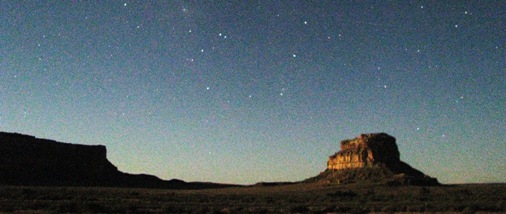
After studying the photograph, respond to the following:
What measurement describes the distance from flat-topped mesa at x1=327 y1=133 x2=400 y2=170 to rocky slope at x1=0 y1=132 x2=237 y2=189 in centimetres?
4591

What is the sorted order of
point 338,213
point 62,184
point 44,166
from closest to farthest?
point 338,213 → point 62,184 → point 44,166

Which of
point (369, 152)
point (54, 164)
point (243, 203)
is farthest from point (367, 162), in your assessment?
point (243, 203)

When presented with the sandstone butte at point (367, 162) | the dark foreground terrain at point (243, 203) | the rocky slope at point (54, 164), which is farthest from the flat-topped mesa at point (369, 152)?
the rocky slope at point (54, 164)

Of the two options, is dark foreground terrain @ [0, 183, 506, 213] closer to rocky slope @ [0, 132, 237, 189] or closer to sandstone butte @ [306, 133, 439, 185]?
sandstone butte @ [306, 133, 439, 185]

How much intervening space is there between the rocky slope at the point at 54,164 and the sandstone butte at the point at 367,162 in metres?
43.9

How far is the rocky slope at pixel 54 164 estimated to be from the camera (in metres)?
95.4

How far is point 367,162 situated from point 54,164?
63850 mm

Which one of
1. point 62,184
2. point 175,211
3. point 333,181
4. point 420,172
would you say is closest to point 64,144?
point 62,184

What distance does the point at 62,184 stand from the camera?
94125 millimetres

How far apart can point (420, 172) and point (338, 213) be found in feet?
244

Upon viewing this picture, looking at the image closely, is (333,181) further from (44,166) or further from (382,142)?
(44,166)

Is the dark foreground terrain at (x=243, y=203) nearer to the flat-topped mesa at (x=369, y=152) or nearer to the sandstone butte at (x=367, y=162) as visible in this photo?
the sandstone butte at (x=367, y=162)

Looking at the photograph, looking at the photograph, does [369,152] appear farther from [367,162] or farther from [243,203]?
[243,203]

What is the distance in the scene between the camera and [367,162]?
102 meters
